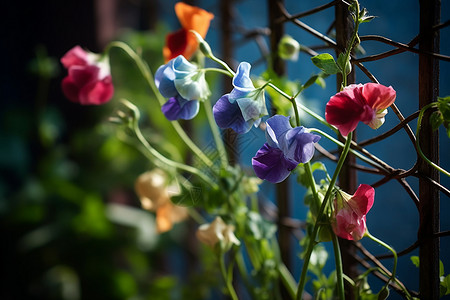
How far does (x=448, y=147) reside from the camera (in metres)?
0.44

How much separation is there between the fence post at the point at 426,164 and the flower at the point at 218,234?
20cm

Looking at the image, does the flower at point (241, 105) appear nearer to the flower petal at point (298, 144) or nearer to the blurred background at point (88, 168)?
the flower petal at point (298, 144)

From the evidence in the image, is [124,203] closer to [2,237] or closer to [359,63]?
[2,237]

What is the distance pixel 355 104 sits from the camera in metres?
0.34

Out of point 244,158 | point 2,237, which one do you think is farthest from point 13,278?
point 244,158

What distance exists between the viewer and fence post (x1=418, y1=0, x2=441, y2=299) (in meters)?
0.38

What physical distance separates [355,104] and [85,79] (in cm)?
31

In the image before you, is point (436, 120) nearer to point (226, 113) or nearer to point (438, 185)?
point (438, 185)

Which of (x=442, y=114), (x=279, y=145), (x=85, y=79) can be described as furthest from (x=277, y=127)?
(x=85, y=79)

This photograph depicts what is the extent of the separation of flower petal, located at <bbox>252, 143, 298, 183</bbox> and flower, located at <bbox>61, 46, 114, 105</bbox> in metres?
0.24

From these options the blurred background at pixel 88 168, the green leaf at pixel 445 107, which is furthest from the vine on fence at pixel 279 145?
the blurred background at pixel 88 168

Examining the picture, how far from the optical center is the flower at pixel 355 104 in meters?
0.34

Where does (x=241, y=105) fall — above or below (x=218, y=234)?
above

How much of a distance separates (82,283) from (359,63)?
2.92 feet
